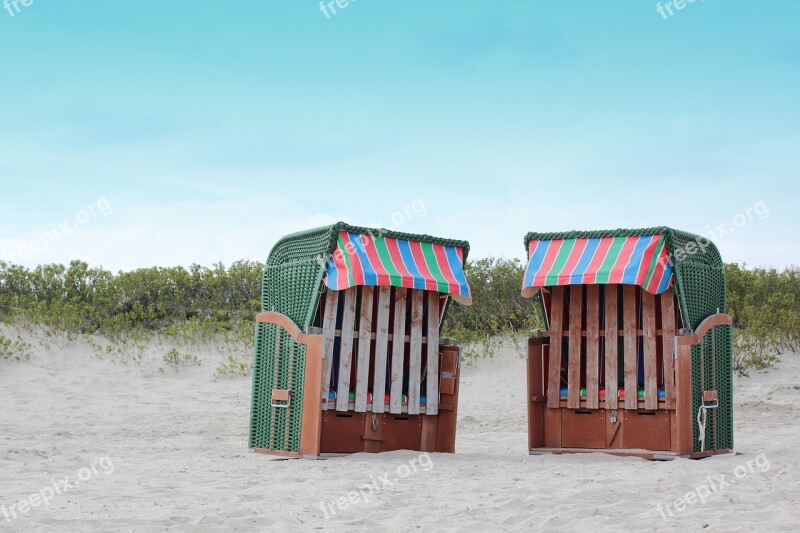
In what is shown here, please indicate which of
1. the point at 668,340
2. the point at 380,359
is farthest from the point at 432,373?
the point at 668,340

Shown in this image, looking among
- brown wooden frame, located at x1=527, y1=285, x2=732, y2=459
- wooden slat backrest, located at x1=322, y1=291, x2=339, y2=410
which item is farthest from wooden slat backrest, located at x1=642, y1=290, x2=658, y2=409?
wooden slat backrest, located at x1=322, y1=291, x2=339, y2=410

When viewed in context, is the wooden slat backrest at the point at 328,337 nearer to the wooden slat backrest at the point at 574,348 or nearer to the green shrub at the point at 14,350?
the wooden slat backrest at the point at 574,348

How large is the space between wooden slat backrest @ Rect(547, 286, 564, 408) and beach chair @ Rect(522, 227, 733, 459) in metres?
0.01

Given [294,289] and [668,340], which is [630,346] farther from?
[294,289]

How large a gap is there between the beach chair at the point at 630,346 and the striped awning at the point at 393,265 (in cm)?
79

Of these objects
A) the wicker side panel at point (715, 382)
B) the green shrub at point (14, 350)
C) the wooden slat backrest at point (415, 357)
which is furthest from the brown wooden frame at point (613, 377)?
the green shrub at point (14, 350)

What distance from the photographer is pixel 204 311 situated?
50.9ft

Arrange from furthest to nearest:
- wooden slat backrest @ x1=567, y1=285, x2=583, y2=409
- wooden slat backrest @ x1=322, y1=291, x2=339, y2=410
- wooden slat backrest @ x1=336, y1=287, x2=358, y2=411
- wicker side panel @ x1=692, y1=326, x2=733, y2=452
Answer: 1. wooden slat backrest @ x1=567, y1=285, x2=583, y2=409
2. wicker side panel @ x1=692, y1=326, x2=733, y2=452
3. wooden slat backrest @ x1=336, y1=287, x2=358, y2=411
4. wooden slat backrest @ x1=322, y1=291, x2=339, y2=410

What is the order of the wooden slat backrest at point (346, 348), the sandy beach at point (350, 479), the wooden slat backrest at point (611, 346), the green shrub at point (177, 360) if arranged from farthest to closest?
the green shrub at point (177, 360), the wooden slat backrest at point (611, 346), the wooden slat backrest at point (346, 348), the sandy beach at point (350, 479)

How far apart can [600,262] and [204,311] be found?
351 inches

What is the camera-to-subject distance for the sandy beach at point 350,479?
203 inches

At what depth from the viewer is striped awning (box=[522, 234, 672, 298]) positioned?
8188mm

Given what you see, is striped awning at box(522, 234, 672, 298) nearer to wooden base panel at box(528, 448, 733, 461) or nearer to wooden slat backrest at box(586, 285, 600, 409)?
wooden slat backrest at box(586, 285, 600, 409)

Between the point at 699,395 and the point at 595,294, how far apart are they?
137 cm
